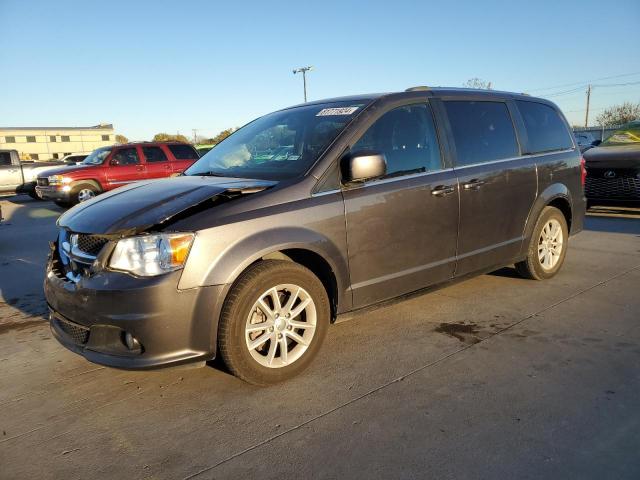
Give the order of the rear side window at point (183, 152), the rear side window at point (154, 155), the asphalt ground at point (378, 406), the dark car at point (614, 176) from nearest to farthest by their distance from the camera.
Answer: the asphalt ground at point (378, 406)
the dark car at point (614, 176)
the rear side window at point (154, 155)
the rear side window at point (183, 152)

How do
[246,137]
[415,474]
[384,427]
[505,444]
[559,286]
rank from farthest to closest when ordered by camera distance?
[559,286] < [246,137] < [384,427] < [505,444] < [415,474]

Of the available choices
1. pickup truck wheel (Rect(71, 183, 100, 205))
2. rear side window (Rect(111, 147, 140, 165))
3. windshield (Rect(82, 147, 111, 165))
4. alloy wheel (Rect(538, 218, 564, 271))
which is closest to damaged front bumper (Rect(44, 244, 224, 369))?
alloy wheel (Rect(538, 218, 564, 271))

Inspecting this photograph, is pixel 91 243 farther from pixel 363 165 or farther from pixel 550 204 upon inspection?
pixel 550 204

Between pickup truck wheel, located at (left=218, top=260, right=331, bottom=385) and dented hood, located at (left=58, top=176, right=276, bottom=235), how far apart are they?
0.55m

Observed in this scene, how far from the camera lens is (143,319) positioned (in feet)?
8.87

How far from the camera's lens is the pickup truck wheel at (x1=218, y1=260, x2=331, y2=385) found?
9.52ft

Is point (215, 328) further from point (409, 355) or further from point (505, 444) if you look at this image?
point (505, 444)

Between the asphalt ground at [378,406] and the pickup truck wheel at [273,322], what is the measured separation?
6.3 inches

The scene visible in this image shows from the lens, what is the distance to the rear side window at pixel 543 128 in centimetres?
493

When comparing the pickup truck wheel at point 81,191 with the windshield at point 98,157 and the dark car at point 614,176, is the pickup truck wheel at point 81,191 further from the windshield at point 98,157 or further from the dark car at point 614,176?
the dark car at point 614,176

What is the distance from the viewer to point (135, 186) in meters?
3.88

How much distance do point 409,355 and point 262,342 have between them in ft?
3.67

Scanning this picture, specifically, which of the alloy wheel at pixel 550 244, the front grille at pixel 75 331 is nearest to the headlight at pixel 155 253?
the front grille at pixel 75 331

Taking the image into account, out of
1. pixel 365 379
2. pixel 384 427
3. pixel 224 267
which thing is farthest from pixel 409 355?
pixel 224 267
